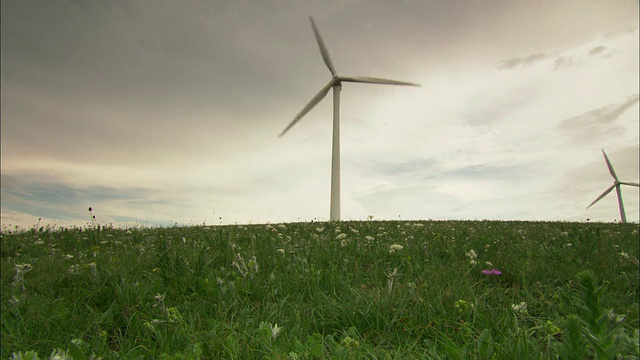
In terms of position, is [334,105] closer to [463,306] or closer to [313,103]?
[313,103]

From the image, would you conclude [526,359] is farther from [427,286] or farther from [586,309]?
[427,286]

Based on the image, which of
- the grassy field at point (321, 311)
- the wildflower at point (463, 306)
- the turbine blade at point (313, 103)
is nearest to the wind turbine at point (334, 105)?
the turbine blade at point (313, 103)

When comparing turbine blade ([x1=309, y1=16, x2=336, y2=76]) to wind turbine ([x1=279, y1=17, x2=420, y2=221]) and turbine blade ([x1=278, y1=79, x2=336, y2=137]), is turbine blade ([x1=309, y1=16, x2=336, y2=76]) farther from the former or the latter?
turbine blade ([x1=278, y1=79, x2=336, y2=137])

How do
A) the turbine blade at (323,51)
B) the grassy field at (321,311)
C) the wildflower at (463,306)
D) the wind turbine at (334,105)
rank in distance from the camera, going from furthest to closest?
the turbine blade at (323,51), the wind turbine at (334,105), the wildflower at (463,306), the grassy field at (321,311)

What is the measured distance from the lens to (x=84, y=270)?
577cm

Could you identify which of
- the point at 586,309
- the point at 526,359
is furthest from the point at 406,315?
the point at 586,309

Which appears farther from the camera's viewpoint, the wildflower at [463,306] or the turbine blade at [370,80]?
the turbine blade at [370,80]

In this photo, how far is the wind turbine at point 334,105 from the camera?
3341cm

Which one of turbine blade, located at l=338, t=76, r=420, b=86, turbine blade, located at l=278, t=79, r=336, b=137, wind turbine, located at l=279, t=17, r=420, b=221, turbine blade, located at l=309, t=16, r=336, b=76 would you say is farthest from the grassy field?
turbine blade, located at l=309, t=16, r=336, b=76

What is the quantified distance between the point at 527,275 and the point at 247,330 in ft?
14.3

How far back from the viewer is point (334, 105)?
3616 centimetres

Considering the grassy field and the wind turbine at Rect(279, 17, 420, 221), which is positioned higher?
the wind turbine at Rect(279, 17, 420, 221)

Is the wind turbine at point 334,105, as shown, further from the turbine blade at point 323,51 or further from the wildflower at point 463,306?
the wildflower at point 463,306

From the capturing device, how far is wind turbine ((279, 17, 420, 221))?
3341 centimetres
